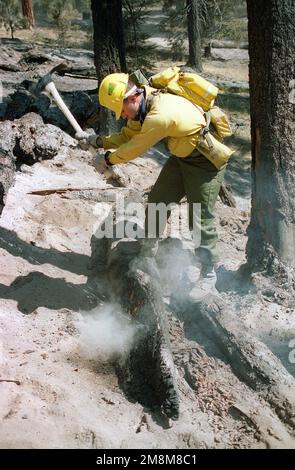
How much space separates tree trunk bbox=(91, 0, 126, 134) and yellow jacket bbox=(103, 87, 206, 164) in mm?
3653

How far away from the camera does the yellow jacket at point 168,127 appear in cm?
395

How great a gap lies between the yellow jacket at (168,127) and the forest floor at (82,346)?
1.28 m

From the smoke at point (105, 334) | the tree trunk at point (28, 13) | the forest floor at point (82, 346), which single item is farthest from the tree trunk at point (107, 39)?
the tree trunk at point (28, 13)

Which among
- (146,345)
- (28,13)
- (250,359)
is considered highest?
(28,13)

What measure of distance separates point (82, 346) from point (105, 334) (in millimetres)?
227

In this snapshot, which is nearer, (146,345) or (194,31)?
(146,345)

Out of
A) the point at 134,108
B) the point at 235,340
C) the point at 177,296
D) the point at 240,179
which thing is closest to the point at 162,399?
the point at 235,340

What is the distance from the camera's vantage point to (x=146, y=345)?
3.83 meters

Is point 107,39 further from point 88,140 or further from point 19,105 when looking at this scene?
point 88,140

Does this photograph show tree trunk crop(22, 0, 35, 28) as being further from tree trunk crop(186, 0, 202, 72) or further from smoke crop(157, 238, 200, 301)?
smoke crop(157, 238, 200, 301)

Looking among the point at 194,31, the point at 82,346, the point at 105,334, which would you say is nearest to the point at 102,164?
the point at 105,334

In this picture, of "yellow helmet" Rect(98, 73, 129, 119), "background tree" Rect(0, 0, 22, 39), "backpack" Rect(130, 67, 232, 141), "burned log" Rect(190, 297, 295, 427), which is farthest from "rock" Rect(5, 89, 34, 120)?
"background tree" Rect(0, 0, 22, 39)

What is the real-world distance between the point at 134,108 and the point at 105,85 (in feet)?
0.88

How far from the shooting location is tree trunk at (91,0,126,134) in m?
7.70
